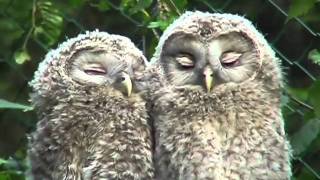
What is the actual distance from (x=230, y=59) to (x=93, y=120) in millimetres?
199

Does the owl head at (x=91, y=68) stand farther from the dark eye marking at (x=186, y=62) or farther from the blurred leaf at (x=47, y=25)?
the blurred leaf at (x=47, y=25)

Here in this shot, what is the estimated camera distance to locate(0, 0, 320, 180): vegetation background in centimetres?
205

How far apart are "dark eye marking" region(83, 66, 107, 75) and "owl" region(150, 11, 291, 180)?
0.07 meters

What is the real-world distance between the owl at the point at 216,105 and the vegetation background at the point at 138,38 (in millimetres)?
307

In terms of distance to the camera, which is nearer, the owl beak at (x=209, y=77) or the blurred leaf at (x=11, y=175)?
the owl beak at (x=209, y=77)

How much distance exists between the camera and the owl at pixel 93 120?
1599 mm

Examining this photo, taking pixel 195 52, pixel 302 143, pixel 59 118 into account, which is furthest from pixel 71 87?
pixel 302 143

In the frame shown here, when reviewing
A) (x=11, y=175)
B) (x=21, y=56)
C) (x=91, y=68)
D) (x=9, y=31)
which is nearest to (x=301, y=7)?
(x=91, y=68)

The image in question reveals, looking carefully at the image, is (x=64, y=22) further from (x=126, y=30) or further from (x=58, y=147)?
(x=58, y=147)

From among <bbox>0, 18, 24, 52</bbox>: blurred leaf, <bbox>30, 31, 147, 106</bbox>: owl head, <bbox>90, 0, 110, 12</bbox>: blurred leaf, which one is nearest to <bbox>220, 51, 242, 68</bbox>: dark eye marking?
<bbox>30, 31, 147, 106</bbox>: owl head

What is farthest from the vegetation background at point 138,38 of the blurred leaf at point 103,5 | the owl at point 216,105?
the owl at point 216,105

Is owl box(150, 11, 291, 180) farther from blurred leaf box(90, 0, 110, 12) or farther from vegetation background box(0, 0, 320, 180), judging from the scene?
blurred leaf box(90, 0, 110, 12)

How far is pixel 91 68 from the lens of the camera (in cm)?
163

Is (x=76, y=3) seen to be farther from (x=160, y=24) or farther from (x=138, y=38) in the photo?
(x=160, y=24)
